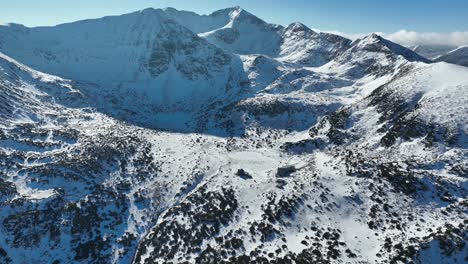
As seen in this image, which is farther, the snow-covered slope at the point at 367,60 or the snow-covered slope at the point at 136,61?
the snow-covered slope at the point at 136,61

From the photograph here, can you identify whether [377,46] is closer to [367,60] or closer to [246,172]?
[367,60]

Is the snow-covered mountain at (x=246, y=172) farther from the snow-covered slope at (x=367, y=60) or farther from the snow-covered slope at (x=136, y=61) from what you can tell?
the snow-covered slope at (x=136, y=61)

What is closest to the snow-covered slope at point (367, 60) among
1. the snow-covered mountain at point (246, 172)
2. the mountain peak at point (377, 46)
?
the mountain peak at point (377, 46)

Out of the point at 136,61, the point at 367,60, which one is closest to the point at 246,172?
the point at 367,60

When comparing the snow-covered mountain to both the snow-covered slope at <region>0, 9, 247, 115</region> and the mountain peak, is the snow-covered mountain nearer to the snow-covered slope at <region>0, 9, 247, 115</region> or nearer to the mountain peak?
the mountain peak

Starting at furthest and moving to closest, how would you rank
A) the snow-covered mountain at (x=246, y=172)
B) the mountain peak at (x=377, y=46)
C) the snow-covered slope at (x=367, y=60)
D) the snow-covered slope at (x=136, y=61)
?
the snow-covered slope at (x=136, y=61) < the mountain peak at (x=377, y=46) < the snow-covered slope at (x=367, y=60) < the snow-covered mountain at (x=246, y=172)

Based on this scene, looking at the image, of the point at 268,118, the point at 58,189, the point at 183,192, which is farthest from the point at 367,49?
the point at 58,189

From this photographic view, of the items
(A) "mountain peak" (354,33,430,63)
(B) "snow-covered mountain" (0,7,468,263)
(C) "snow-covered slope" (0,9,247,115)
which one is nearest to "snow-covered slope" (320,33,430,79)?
(A) "mountain peak" (354,33,430,63)

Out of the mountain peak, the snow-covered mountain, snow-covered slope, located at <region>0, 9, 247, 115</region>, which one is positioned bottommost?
the snow-covered mountain
